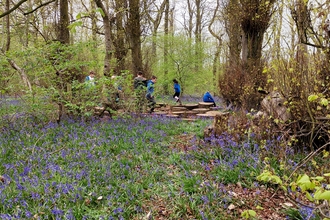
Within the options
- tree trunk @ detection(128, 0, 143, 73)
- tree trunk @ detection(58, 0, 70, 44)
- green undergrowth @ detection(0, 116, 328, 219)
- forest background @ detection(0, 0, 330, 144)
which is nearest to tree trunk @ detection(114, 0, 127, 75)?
forest background @ detection(0, 0, 330, 144)

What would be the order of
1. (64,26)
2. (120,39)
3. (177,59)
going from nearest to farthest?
(64,26), (120,39), (177,59)

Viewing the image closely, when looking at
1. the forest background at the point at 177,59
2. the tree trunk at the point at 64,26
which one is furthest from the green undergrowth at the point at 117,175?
the tree trunk at the point at 64,26

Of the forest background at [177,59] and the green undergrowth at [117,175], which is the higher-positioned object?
the forest background at [177,59]

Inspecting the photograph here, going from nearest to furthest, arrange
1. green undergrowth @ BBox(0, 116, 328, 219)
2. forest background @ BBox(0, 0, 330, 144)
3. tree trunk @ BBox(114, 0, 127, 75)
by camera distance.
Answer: green undergrowth @ BBox(0, 116, 328, 219)
forest background @ BBox(0, 0, 330, 144)
tree trunk @ BBox(114, 0, 127, 75)

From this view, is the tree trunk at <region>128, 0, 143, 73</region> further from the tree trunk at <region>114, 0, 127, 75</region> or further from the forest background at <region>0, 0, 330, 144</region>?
the tree trunk at <region>114, 0, 127, 75</region>

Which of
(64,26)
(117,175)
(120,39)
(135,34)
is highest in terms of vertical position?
(120,39)

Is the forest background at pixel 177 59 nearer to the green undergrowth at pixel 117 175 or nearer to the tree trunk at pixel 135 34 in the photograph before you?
the tree trunk at pixel 135 34

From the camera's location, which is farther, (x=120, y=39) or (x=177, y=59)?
(x=177, y=59)

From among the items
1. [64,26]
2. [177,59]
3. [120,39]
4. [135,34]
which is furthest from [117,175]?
[177,59]

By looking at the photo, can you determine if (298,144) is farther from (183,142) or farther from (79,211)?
(79,211)

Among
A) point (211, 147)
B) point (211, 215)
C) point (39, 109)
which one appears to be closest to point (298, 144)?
point (211, 147)

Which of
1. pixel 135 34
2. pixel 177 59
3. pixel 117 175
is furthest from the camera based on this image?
pixel 177 59

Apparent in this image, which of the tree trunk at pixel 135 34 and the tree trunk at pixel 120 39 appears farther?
the tree trunk at pixel 120 39

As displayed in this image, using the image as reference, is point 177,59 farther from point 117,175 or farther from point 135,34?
point 117,175
